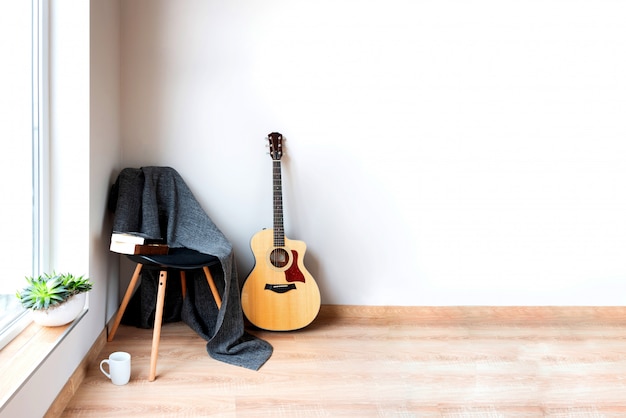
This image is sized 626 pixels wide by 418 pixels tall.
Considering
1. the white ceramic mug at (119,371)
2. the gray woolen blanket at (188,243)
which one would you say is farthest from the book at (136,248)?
the white ceramic mug at (119,371)

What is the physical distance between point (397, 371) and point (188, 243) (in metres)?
1.09

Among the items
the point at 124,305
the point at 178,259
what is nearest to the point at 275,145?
the point at 178,259

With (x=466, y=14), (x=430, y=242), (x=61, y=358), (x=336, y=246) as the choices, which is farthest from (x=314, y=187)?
(x=61, y=358)

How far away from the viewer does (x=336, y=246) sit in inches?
121

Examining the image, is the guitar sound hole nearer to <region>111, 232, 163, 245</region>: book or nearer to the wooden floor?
the wooden floor

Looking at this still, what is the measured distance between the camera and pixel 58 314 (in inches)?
80.6

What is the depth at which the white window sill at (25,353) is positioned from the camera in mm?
1624

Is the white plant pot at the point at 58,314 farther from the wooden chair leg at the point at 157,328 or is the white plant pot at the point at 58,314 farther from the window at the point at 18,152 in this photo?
the wooden chair leg at the point at 157,328

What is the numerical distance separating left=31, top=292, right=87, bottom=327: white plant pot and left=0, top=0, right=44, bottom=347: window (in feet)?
0.24

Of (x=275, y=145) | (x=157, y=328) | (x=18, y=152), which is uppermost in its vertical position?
(x=275, y=145)

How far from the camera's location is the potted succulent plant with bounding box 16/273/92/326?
2.00 m

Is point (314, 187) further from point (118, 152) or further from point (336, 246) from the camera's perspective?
point (118, 152)

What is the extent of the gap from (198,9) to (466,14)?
1343mm

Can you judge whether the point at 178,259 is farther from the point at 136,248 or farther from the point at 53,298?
the point at 53,298
